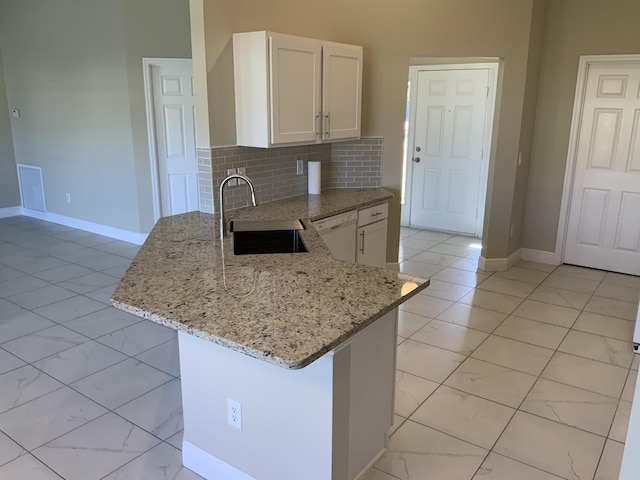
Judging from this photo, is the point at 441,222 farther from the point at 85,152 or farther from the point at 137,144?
the point at 85,152

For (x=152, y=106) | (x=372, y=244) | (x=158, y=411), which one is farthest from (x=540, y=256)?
(x=152, y=106)

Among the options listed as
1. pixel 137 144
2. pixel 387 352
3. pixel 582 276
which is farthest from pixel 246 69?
pixel 582 276

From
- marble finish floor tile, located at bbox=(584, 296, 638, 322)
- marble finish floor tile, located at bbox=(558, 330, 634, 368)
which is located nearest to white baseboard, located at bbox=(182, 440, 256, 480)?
marble finish floor tile, located at bbox=(558, 330, 634, 368)

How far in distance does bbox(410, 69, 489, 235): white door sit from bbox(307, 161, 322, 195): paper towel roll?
2659 millimetres

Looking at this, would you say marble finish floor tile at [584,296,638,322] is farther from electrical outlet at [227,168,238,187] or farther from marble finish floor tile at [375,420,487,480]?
electrical outlet at [227,168,238,187]

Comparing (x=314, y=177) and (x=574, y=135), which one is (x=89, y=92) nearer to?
(x=314, y=177)

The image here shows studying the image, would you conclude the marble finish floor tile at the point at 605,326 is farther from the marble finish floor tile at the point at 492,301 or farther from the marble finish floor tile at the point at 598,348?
the marble finish floor tile at the point at 492,301

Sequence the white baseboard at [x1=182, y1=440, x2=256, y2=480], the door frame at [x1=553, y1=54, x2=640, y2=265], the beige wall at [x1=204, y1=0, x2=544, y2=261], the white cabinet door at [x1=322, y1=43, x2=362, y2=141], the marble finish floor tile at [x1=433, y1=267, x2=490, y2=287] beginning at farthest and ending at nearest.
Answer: the marble finish floor tile at [x1=433, y1=267, x2=490, y2=287], the door frame at [x1=553, y1=54, x2=640, y2=265], the beige wall at [x1=204, y1=0, x2=544, y2=261], the white cabinet door at [x1=322, y1=43, x2=362, y2=141], the white baseboard at [x1=182, y1=440, x2=256, y2=480]

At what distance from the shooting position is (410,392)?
3004 millimetres

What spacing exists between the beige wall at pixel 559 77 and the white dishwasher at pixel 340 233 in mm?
2468

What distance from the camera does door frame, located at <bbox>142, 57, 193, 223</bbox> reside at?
5.44 meters

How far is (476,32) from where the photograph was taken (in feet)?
15.2

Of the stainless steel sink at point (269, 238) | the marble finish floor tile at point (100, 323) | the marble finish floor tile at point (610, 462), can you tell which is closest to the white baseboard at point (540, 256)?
the marble finish floor tile at point (610, 462)

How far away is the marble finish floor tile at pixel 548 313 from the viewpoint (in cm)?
403
